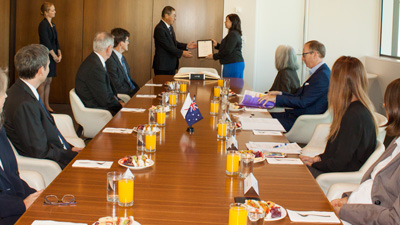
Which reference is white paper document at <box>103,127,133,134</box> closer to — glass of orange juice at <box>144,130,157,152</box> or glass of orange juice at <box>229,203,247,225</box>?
glass of orange juice at <box>144,130,157,152</box>

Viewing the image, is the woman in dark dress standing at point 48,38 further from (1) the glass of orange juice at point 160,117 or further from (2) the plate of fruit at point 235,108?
(1) the glass of orange juice at point 160,117

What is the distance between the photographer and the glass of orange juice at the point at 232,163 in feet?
8.20

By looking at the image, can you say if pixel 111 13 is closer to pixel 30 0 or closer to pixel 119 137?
pixel 30 0

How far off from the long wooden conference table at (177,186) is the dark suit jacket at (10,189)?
0.28 metres

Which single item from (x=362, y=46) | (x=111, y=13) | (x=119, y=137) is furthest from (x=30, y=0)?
(x=119, y=137)

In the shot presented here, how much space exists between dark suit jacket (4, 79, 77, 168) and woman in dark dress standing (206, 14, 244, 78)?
4.93 metres

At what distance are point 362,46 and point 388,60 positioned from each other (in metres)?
1.41

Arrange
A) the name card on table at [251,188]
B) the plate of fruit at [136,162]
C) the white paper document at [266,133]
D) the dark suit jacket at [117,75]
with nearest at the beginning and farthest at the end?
the name card on table at [251,188] < the plate of fruit at [136,162] < the white paper document at [266,133] < the dark suit jacket at [117,75]

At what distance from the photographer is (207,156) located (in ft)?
9.51

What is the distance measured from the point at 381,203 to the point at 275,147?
2.81 ft

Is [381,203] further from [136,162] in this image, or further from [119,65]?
[119,65]

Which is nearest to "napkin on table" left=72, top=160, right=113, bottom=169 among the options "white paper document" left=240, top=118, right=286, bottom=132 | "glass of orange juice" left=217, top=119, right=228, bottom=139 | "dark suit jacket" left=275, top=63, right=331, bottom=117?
"glass of orange juice" left=217, top=119, right=228, bottom=139

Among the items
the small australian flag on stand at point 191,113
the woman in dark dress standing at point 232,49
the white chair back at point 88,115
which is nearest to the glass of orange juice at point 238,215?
the small australian flag on stand at point 191,113

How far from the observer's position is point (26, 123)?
3.30 metres
